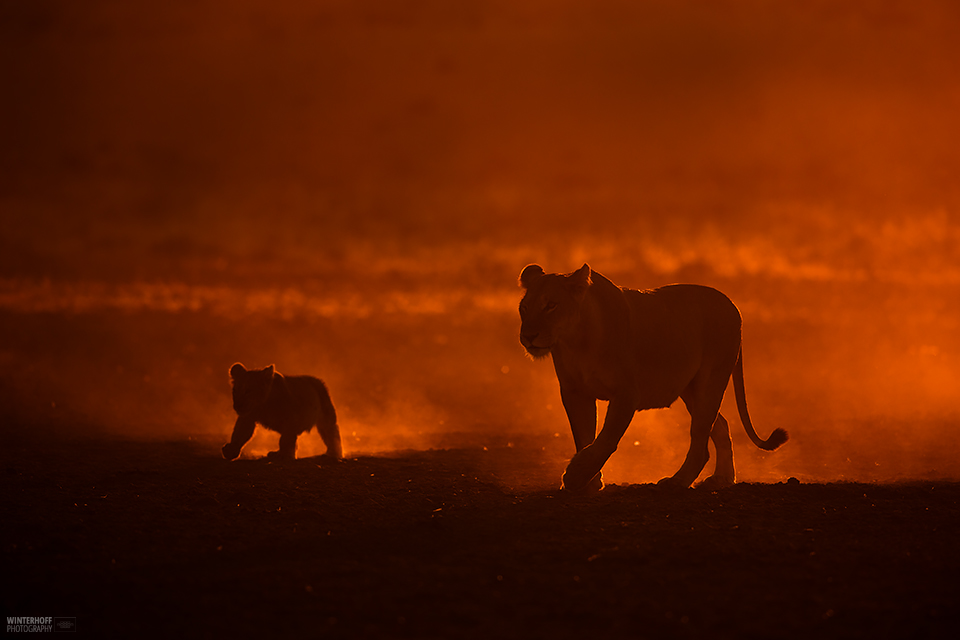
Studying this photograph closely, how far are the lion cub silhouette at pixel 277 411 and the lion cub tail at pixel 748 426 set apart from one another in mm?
6089

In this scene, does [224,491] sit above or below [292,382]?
below

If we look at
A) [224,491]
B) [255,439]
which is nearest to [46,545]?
[224,491]

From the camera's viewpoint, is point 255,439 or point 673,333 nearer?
point 673,333

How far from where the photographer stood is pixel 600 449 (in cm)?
851

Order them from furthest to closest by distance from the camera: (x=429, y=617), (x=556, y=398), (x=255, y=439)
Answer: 1. (x=556, y=398)
2. (x=255, y=439)
3. (x=429, y=617)

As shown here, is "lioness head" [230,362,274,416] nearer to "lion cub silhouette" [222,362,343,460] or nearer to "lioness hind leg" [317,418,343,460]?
"lion cub silhouette" [222,362,343,460]

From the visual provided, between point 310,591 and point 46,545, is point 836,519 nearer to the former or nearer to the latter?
point 310,591

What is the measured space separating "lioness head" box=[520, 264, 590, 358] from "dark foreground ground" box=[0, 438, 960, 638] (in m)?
1.60

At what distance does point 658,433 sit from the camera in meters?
16.1

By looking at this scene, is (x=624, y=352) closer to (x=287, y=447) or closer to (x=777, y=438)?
(x=777, y=438)

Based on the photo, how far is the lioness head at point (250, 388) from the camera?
13.1 metres

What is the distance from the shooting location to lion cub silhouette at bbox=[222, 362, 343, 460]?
13.1m

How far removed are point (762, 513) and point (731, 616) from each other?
112 inches

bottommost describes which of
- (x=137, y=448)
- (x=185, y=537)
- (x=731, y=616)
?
(x=731, y=616)
